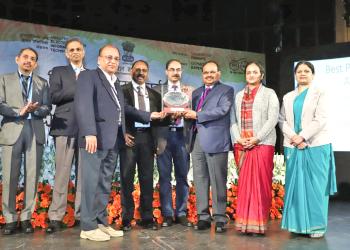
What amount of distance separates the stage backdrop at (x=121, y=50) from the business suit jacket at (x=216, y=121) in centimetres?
239

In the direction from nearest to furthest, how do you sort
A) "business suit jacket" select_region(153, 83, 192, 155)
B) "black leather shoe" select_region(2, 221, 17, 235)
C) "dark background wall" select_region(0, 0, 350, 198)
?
"black leather shoe" select_region(2, 221, 17, 235)
"business suit jacket" select_region(153, 83, 192, 155)
"dark background wall" select_region(0, 0, 350, 198)

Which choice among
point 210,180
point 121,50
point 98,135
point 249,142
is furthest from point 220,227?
point 121,50

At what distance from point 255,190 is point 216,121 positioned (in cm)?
72

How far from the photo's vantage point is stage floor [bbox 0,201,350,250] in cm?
370

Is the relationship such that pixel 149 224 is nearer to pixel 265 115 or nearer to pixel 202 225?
pixel 202 225

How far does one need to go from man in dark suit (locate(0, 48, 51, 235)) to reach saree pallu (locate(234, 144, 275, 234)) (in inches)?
73.0

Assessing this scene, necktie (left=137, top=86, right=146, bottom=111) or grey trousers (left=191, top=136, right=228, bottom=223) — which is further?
necktie (left=137, top=86, right=146, bottom=111)

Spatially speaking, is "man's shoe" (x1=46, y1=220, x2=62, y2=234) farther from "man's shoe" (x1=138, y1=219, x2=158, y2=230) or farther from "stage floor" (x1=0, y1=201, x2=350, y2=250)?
"man's shoe" (x1=138, y1=219, x2=158, y2=230)

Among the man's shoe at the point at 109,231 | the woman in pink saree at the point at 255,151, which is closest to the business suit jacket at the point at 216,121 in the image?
the woman in pink saree at the point at 255,151

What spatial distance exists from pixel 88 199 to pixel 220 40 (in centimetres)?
580

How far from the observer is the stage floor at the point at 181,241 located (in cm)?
370

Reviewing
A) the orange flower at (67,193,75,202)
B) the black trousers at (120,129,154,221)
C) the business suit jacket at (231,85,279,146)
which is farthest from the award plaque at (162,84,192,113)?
the orange flower at (67,193,75,202)

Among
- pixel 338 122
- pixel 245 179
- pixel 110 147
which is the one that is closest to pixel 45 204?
pixel 110 147

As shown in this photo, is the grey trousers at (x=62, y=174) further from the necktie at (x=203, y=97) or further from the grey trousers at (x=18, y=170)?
the necktie at (x=203, y=97)
